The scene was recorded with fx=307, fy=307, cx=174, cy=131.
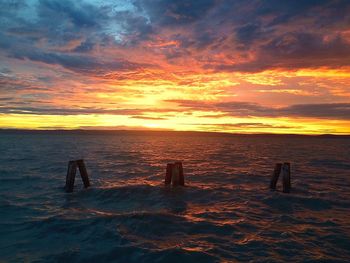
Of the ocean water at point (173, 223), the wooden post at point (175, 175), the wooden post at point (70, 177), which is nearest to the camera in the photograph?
the ocean water at point (173, 223)

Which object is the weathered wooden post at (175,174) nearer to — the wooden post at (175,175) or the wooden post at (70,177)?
the wooden post at (175,175)

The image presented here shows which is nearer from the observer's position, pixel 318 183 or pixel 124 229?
pixel 124 229

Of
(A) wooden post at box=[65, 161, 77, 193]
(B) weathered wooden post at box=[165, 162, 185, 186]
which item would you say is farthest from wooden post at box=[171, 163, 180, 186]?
(A) wooden post at box=[65, 161, 77, 193]

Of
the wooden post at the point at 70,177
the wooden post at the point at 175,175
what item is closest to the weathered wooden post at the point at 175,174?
the wooden post at the point at 175,175

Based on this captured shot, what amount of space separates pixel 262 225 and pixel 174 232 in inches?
158

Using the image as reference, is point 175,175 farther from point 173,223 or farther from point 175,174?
point 173,223

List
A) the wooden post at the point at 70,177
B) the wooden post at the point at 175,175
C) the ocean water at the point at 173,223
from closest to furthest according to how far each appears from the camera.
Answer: the ocean water at the point at 173,223, the wooden post at the point at 70,177, the wooden post at the point at 175,175

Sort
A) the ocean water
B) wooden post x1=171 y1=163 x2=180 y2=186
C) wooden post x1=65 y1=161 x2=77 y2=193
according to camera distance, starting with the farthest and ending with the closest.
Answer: wooden post x1=171 y1=163 x2=180 y2=186 < wooden post x1=65 y1=161 x2=77 y2=193 < the ocean water

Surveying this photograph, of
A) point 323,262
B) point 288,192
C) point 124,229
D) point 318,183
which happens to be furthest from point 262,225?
point 318,183

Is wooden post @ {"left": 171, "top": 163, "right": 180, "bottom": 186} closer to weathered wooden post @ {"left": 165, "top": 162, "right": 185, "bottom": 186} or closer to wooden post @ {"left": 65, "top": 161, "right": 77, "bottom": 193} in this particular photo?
weathered wooden post @ {"left": 165, "top": 162, "right": 185, "bottom": 186}

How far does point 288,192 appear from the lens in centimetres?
2055

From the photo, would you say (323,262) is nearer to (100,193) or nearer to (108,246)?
(108,246)

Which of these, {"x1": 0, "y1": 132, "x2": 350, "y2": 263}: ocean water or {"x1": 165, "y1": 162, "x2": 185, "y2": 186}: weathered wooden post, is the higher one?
{"x1": 165, "y1": 162, "x2": 185, "y2": 186}: weathered wooden post

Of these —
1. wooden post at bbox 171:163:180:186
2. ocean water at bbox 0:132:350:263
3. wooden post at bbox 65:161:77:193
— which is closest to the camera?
ocean water at bbox 0:132:350:263
